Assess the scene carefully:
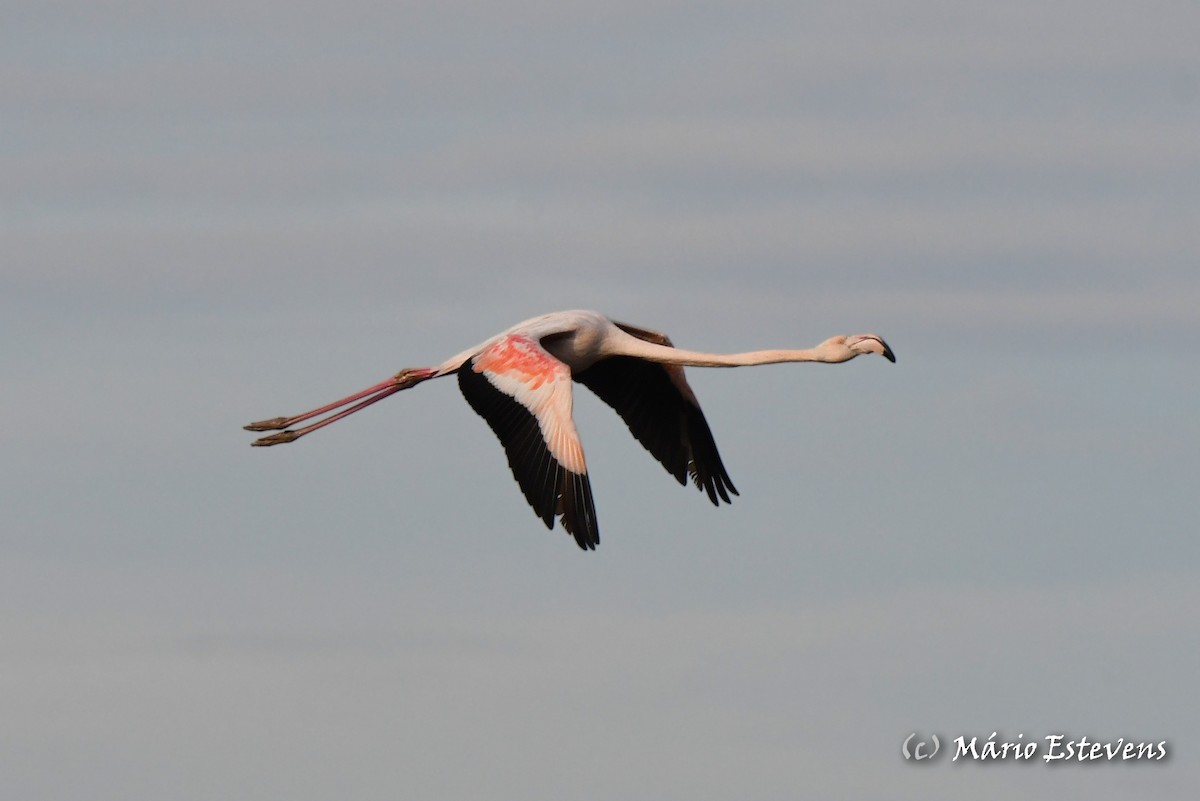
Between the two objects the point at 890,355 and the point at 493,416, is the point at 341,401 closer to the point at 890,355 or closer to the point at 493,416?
the point at 493,416

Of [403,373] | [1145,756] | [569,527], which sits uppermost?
[403,373]

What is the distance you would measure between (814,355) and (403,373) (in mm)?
5636

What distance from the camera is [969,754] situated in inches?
1321

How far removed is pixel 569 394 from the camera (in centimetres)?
3356

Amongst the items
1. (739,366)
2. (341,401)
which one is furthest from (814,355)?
(341,401)

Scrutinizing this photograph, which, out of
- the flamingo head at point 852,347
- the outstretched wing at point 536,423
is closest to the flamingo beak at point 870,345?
the flamingo head at point 852,347

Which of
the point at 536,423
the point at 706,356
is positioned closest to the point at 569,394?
the point at 536,423

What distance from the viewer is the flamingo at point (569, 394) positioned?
106ft

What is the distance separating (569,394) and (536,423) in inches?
24.4

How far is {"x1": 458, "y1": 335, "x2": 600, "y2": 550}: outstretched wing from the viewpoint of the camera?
105 ft

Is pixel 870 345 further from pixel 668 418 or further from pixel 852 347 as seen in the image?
pixel 668 418

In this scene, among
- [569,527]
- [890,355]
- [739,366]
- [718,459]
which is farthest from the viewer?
[718,459]

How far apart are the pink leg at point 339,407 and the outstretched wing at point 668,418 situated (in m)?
3.04

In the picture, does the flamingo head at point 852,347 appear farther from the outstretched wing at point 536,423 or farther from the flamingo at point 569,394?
the outstretched wing at point 536,423
